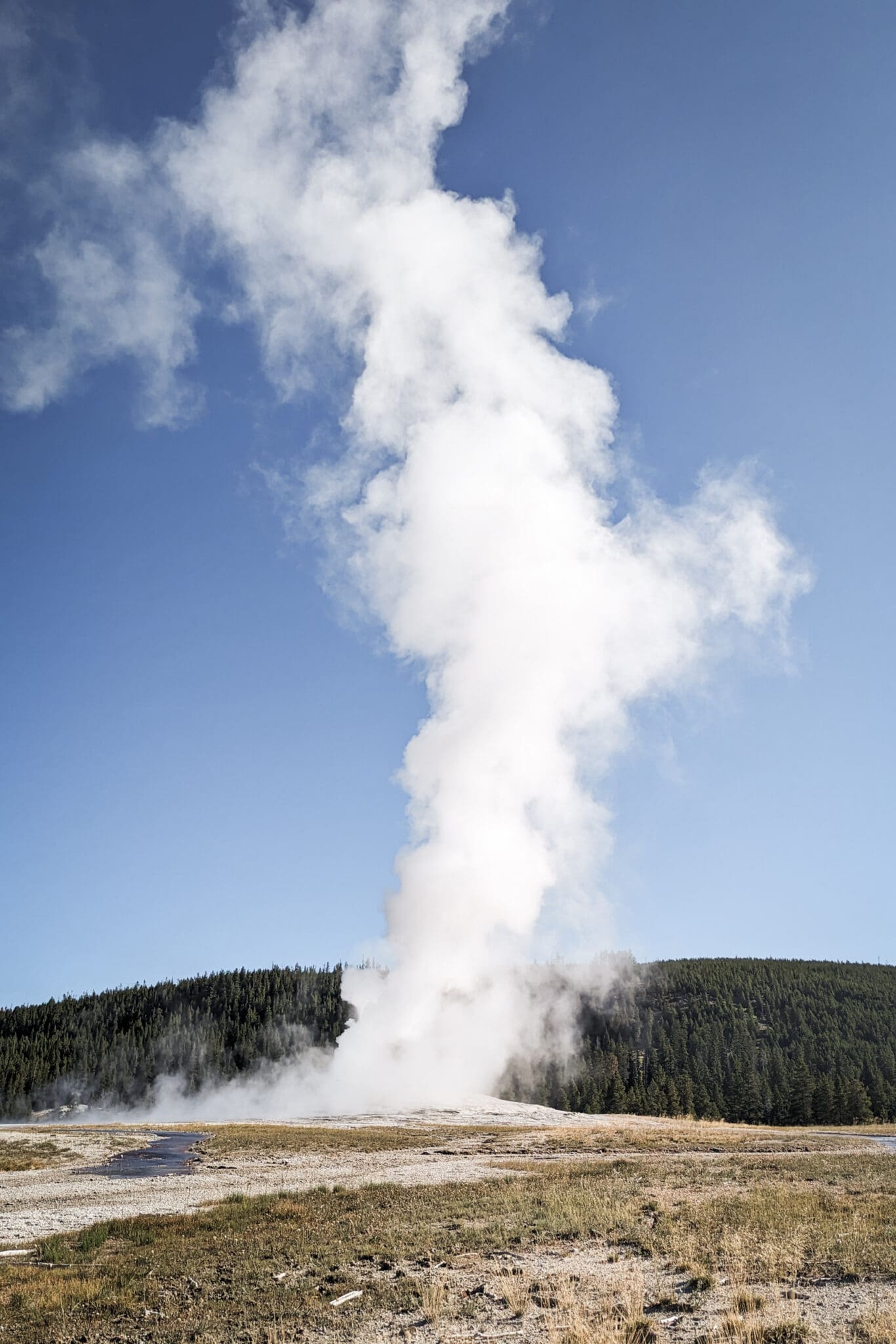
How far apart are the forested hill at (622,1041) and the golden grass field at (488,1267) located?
96.0 meters

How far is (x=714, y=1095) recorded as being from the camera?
119 metres

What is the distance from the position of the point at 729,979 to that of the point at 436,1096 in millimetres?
123843

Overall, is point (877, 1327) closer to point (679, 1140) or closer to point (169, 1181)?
point (169, 1181)

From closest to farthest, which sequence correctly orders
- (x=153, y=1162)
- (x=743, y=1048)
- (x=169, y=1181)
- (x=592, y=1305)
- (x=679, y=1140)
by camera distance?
(x=592, y=1305) < (x=169, y=1181) < (x=153, y=1162) < (x=679, y=1140) < (x=743, y=1048)

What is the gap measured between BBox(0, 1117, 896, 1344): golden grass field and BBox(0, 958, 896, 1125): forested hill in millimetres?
95971

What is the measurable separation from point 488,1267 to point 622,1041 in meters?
157

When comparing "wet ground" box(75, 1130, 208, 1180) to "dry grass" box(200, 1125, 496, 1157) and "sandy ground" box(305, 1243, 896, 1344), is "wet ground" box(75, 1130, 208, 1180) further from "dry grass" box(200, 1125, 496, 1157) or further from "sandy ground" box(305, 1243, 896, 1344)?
"sandy ground" box(305, 1243, 896, 1344)

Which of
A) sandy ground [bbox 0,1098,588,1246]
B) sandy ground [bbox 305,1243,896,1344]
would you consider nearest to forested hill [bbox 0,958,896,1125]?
sandy ground [bbox 0,1098,588,1246]

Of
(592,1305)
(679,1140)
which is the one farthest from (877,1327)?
(679,1140)

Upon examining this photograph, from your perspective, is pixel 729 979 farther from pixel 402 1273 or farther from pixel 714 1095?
pixel 402 1273

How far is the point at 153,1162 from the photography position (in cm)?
4397

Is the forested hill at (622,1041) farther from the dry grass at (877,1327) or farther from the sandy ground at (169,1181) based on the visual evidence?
the dry grass at (877,1327)

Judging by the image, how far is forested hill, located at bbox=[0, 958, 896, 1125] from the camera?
372 ft

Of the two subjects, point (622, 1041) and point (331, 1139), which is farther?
point (622, 1041)
